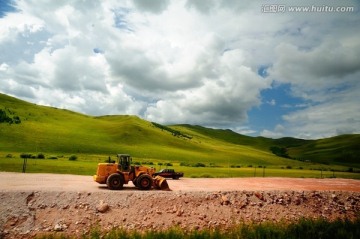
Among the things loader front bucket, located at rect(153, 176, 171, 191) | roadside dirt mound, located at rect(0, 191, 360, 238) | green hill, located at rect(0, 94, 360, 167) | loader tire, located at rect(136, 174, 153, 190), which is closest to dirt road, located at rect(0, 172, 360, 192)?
loader tire, located at rect(136, 174, 153, 190)

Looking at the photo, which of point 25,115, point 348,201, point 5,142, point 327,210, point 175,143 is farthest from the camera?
point 175,143

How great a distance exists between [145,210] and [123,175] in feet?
15.5

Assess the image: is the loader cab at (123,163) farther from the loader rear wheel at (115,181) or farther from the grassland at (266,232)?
the grassland at (266,232)

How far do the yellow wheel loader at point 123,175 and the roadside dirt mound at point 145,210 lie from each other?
7.29 feet

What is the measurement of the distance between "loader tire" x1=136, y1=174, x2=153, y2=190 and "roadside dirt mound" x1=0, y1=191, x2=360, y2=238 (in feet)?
7.00

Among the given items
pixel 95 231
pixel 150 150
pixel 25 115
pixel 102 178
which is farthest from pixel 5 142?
pixel 95 231

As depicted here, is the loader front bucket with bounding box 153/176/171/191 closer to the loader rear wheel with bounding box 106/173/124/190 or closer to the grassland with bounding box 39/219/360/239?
the loader rear wheel with bounding box 106/173/124/190

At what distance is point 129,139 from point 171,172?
306ft

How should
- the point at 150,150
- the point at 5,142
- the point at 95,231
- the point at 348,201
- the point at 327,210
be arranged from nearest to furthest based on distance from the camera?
the point at 95,231, the point at 327,210, the point at 348,201, the point at 5,142, the point at 150,150

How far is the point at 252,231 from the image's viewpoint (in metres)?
21.6

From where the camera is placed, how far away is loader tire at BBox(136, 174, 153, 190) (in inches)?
1043

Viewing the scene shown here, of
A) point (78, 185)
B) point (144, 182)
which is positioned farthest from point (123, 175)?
point (78, 185)

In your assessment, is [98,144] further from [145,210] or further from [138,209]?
[145,210]

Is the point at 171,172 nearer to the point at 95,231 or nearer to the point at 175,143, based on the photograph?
the point at 95,231
